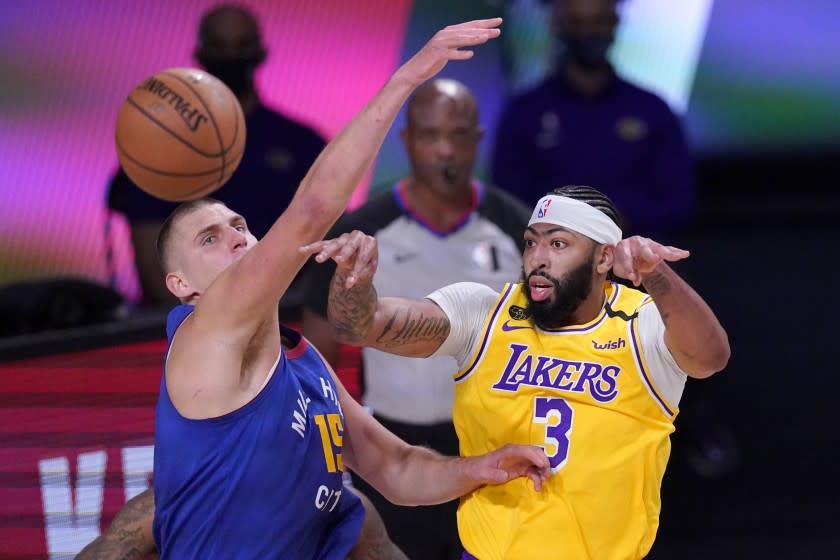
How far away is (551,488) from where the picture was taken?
3.86m

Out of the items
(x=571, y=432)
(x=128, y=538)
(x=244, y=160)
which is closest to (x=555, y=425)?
(x=571, y=432)

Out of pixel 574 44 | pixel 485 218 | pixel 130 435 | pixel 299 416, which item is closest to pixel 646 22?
pixel 574 44

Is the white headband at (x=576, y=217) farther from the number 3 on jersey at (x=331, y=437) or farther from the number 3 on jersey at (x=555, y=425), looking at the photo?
the number 3 on jersey at (x=331, y=437)

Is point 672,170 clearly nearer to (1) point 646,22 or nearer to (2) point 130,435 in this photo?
(2) point 130,435

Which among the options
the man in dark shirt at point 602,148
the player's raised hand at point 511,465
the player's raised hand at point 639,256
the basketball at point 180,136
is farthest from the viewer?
the man in dark shirt at point 602,148

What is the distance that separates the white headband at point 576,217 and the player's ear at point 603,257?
26 mm

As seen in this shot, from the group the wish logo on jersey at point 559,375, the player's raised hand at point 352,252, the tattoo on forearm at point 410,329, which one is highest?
the player's raised hand at point 352,252

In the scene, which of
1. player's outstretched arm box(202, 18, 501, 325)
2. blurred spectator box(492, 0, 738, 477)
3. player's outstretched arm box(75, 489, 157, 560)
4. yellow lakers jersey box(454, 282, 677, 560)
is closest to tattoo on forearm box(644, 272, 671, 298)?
yellow lakers jersey box(454, 282, 677, 560)

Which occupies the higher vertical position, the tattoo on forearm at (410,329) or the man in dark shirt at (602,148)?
the tattoo on forearm at (410,329)

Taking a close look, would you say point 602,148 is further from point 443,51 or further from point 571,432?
point 443,51

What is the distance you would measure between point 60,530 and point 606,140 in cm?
313

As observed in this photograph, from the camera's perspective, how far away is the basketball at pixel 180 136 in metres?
4.83

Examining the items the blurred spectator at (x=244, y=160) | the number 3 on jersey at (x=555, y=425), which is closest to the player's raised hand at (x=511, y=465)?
the number 3 on jersey at (x=555, y=425)

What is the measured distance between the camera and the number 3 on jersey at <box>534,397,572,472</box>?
386 centimetres
